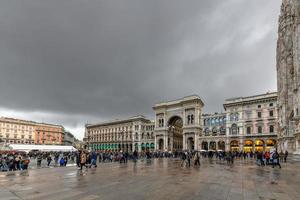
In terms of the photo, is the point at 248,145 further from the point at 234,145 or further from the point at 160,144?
the point at 160,144

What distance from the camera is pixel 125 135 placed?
111 m

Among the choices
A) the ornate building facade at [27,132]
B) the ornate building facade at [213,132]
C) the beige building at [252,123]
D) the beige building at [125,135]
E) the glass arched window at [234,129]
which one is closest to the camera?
the beige building at [252,123]

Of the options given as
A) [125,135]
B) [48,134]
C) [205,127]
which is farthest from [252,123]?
[48,134]

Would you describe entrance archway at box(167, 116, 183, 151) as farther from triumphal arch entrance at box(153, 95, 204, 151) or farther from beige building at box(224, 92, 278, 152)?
beige building at box(224, 92, 278, 152)

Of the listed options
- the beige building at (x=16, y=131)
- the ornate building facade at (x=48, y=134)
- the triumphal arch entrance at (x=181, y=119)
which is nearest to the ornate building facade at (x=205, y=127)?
the triumphal arch entrance at (x=181, y=119)

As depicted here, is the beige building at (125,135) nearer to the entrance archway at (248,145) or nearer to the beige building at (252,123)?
the beige building at (252,123)

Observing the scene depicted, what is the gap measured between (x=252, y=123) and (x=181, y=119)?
2853 cm

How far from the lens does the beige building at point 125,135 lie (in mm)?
104812

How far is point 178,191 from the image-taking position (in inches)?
357

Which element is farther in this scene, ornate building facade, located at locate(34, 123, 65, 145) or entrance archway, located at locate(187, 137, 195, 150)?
ornate building facade, located at locate(34, 123, 65, 145)

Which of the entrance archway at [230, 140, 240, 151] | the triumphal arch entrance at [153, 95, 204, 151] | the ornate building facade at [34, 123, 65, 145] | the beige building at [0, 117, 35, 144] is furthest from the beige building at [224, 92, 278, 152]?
the ornate building facade at [34, 123, 65, 145]

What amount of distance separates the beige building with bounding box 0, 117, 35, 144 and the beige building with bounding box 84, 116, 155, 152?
3355cm

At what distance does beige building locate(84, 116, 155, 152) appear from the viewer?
10481cm

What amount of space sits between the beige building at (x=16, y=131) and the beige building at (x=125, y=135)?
110 feet
